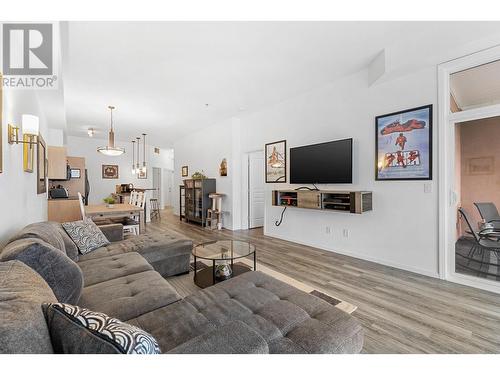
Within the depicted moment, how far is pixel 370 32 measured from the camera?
97.6 inches

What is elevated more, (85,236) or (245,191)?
(245,191)

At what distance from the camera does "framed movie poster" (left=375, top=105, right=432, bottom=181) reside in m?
2.85

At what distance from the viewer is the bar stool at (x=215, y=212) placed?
5.95m

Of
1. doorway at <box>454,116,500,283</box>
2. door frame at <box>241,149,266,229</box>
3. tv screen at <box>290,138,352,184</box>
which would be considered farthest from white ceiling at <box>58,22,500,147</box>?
door frame at <box>241,149,266,229</box>

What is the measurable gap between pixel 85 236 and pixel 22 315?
2295mm

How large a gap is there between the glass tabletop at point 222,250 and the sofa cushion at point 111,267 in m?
0.60

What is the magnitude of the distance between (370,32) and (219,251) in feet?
9.71

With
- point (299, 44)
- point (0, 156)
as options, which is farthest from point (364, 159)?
point (0, 156)

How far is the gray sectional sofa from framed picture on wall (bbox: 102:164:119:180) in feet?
24.0

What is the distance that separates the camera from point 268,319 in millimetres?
1296

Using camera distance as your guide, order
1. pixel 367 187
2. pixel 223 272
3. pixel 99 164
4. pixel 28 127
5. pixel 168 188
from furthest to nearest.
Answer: pixel 168 188 → pixel 99 164 → pixel 367 187 → pixel 223 272 → pixel 28 127

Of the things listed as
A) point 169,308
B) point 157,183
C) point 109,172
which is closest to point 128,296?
point 169,308

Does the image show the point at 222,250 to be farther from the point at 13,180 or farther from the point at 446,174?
the point at 446,174
